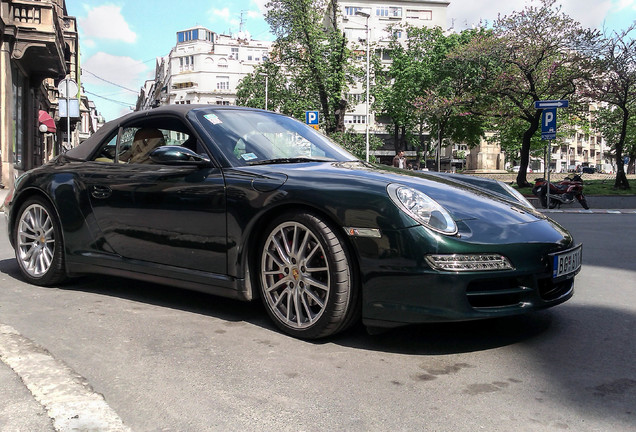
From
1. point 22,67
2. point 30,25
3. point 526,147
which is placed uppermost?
point 30,25

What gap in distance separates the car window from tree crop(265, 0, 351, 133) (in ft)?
94.4

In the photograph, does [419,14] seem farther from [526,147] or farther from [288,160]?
[288,160]

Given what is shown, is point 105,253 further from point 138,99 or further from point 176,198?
point 138,99

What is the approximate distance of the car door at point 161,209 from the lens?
378 centimetres

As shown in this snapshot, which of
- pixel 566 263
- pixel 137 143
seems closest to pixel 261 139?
pixel 137 143

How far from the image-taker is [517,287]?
125 inches

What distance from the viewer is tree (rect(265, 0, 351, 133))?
3331 cm

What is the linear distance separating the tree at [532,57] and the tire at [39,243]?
23.5 meters

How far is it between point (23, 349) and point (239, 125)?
193 centimetres

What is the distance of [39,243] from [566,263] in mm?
3929

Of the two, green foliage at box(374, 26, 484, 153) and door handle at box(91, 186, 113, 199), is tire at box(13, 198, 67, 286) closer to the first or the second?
door handle at box(91, 186, 113, 199)

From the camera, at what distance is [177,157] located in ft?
12.6

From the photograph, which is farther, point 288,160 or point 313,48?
point 313,48

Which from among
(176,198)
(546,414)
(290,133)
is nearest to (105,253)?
(176,198)
